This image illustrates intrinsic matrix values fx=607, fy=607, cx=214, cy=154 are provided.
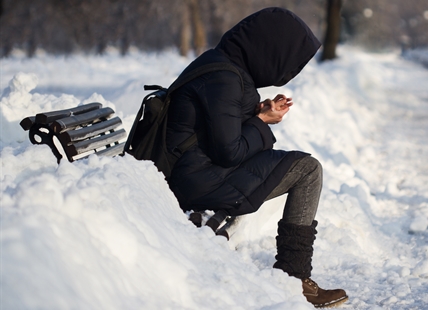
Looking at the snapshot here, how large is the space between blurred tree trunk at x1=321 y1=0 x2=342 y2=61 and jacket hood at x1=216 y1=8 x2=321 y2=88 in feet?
65.7

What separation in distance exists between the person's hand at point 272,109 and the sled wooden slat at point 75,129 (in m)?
1.06

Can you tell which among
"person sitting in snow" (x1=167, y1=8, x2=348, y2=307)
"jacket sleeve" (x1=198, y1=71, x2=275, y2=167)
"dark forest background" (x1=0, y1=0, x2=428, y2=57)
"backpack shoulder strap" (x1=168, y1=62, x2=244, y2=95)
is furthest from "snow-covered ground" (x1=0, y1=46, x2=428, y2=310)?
"dark forest background" (x1=0, y1=0, x2=428, y2=57)

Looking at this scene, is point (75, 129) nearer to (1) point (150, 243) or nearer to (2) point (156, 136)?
(2) point (156, 136)

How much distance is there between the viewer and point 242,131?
11.5 feet

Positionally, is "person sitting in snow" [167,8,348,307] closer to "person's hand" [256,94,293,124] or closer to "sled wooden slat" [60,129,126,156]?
"person's hand" [256,94,293,124]

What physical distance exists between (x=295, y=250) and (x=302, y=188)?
0.37 meters

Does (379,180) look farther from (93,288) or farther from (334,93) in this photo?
(334,93)

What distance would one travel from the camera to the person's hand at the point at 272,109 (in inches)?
143

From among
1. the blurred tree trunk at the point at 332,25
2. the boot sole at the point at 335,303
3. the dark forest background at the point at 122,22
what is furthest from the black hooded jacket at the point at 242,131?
the blurred tree trunk at the point at 332,25

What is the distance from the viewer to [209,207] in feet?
11.7

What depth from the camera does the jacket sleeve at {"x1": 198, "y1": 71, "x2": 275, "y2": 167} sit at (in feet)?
10.7

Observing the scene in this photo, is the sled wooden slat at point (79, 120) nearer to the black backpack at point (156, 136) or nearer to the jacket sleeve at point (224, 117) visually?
the black backpack at point (156, 136)

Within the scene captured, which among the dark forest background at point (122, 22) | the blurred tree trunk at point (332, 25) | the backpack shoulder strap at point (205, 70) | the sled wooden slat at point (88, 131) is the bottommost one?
the dark forest background at point (122, 22)

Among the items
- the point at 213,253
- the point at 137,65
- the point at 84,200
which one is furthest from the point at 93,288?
the point at 137,65
